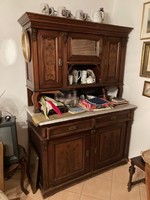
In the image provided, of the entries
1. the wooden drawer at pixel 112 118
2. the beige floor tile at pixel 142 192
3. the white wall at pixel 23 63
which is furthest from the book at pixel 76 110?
the beige floor tile at pixel 142 192

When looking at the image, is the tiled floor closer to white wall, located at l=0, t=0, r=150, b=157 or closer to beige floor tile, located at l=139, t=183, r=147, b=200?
beige floor tile, located at l=139, t=183, r=147, b=200

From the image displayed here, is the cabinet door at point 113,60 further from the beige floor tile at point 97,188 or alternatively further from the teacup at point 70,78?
the beige floor tile at point 97,188

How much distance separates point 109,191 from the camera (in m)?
1.98

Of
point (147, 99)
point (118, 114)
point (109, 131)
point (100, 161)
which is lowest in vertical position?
point (100, 161)

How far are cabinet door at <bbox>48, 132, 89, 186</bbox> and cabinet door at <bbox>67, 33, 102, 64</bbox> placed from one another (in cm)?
86

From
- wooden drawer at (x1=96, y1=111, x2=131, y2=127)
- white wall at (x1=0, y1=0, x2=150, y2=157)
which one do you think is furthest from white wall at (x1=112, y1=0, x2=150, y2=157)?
wooden drawer at (x1=96, y1=111, x2=131, y2=127)

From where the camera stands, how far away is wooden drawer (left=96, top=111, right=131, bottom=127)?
200 cm

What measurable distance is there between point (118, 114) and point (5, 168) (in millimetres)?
1417

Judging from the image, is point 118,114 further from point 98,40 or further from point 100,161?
point 98,40

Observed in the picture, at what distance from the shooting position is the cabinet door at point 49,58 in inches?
67.1

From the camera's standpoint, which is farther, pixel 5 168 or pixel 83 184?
pixel 83 184

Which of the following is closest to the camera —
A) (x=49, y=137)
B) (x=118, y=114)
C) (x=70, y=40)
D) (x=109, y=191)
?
(x=49, y=137)

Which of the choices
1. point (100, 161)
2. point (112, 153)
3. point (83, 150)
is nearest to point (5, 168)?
point (83, 150)

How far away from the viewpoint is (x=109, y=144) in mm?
2193
